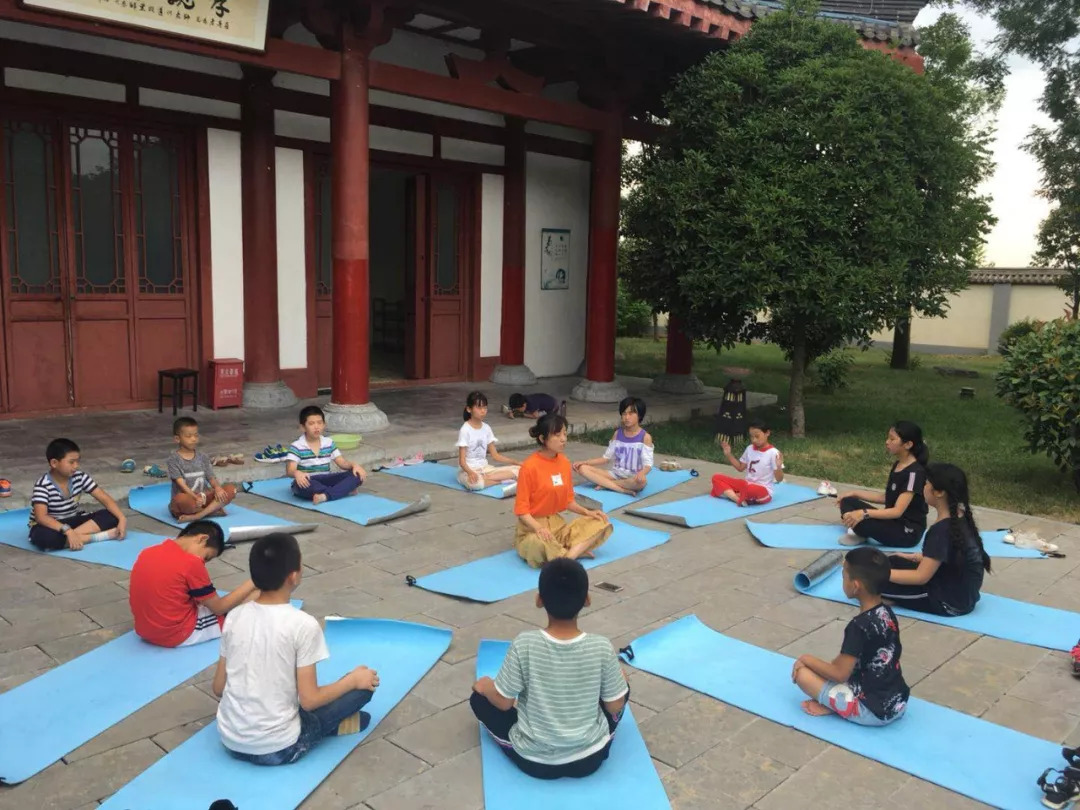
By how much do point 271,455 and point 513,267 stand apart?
5.80m

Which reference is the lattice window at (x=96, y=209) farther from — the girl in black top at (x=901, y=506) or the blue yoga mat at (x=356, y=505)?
the girl in black top at (x=901, y=506)

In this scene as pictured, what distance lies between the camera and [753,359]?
67.2ft

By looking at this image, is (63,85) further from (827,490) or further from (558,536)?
(827,490)

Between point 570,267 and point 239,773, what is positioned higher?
point 570,267

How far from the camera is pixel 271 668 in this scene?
10.7 ft

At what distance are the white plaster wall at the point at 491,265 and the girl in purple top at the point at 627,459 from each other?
5382mm

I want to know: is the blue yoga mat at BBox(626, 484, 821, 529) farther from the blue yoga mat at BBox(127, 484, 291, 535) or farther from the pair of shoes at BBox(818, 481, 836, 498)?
the blue yoga mat at BBox(127, 484, 291, 535)

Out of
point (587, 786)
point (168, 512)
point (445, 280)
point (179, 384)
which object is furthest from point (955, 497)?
point (445, 280)

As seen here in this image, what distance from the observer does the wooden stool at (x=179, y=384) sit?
9.62 m

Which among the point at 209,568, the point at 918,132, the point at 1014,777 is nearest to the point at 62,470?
the point at 209,568

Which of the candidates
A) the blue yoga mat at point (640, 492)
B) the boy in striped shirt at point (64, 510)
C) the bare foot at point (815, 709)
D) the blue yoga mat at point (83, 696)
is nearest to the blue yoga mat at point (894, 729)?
the bare foot at point (815, 709)

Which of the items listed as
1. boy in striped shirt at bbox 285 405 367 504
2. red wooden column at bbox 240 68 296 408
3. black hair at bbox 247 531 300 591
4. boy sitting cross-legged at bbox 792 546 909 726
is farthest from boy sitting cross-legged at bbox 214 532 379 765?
red wooden column at bbox 240 68 296 408

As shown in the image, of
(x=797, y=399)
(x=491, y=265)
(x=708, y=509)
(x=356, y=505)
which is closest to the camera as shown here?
(x=356, y=505)

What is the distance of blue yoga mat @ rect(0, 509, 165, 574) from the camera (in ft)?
18.5
